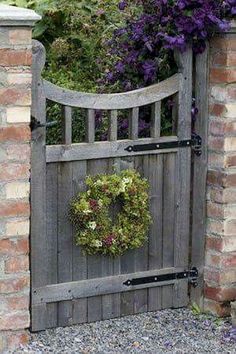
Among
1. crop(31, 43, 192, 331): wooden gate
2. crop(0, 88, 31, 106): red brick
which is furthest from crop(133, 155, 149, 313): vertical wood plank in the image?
crop(0, 88, 31, 106): red brick

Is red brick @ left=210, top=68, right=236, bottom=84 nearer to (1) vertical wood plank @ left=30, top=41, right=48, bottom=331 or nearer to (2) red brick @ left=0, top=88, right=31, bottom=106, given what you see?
(1) vertical wood plank @ left=30, top=41, right=48, bottom=331

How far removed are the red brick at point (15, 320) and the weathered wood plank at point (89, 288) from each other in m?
0.20

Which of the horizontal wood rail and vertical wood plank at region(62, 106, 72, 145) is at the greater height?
vertical wood plank at region(62, 106, 72, 145)

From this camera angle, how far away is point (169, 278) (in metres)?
5.57

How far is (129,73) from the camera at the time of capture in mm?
5688

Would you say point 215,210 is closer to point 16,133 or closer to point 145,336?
point 145,336

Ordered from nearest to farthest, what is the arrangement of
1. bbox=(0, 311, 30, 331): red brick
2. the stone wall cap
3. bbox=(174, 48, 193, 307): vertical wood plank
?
the stone wall cap < bbox=(0, 311, 30, 331): red brick < bbox=(174, 48, 193, 307): vertical wood plank

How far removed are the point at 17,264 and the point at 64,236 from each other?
406mm

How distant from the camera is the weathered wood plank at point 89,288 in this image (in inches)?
204

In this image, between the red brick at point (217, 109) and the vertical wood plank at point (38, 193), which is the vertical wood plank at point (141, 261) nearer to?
the red brick at point (217, 109)

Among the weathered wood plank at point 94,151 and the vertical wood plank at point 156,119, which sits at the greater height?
the vertical wood plank at point 156,119

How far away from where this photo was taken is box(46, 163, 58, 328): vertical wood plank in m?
5.10

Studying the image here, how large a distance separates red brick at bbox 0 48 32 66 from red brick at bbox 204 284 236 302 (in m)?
1.78

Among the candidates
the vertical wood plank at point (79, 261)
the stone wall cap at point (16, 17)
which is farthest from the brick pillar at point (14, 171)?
the vertical wood plank at point (79, 261)
